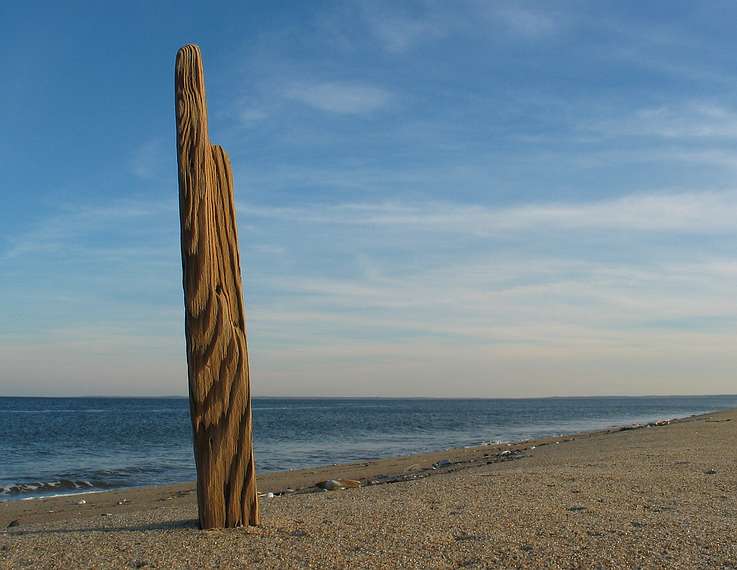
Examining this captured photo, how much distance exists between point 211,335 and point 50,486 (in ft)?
45.5

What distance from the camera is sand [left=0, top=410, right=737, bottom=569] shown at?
5629mm

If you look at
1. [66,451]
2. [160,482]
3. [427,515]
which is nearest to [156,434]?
[66,451]

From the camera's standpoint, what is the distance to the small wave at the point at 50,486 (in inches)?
672

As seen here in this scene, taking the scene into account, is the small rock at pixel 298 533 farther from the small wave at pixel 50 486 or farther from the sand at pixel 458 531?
the small wave at pixel 50 486

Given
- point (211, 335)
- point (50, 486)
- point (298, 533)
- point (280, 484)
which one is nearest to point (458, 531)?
point (298, 533)

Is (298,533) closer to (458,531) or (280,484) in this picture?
(458,531)

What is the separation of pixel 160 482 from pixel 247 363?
44.4ft

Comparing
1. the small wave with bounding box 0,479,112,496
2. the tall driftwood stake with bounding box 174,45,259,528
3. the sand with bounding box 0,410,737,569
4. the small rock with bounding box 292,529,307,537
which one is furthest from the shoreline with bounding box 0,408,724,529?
the tall driftwood stake with bounding box 174,45,259,528

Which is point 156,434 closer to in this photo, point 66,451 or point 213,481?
point 66,451

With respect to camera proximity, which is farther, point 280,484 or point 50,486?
point 50,486

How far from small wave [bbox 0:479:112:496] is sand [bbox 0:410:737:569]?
1034 cm

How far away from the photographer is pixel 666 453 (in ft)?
41.3

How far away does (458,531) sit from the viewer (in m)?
6.52

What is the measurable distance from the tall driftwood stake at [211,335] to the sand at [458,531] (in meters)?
0.40
